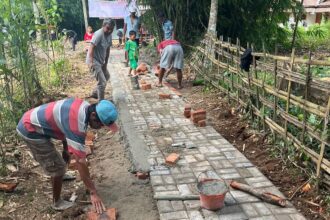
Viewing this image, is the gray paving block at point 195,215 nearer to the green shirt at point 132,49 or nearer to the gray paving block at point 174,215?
the gray paving block at point 174,215

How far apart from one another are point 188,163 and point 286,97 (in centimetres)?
152

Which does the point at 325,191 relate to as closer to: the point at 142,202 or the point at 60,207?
the point at 142,202

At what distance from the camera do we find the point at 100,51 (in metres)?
7.23

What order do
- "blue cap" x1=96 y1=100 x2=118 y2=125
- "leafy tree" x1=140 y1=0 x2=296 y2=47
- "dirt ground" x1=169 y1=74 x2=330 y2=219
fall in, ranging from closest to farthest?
1. "blue cap" x1=96 y1=100 x2=118 y2=125
2. "dirt ground" x1=169 y1=74 x2=330 y2=219
3. "leafy tree" x1=140 y1=0 x2=296 y2=47

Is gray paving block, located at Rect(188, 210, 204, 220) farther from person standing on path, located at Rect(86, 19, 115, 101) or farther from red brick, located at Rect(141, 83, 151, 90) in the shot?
red brick, located at Rect(141, 83, 151, 90)

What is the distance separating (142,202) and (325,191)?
1962mm

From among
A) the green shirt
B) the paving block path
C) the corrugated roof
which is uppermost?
the corrugated roof

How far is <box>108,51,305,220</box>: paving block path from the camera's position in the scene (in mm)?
3600

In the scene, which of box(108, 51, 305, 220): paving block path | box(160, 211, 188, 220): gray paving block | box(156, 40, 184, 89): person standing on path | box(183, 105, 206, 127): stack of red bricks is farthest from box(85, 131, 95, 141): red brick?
box(156, 40, 184, 89): person standing on path

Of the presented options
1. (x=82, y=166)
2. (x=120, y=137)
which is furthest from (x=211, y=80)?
(x=82, y=166)

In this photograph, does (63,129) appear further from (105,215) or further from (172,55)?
(172,55)

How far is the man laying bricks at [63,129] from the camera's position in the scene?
3.31 metres

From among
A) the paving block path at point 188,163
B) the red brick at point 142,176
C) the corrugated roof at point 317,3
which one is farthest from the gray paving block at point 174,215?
the corrugated roof at point 317,3

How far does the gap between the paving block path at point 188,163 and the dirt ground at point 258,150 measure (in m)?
0.17
